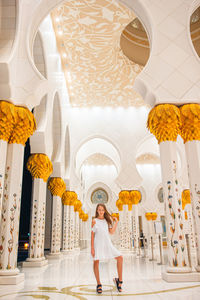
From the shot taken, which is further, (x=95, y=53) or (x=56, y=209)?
(x=56, y=209)

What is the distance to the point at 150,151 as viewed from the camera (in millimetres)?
13352

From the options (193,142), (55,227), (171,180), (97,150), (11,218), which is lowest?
(55,227)

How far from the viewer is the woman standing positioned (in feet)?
9.64

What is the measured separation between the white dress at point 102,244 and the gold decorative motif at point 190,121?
2.13m

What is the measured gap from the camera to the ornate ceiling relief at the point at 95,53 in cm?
662

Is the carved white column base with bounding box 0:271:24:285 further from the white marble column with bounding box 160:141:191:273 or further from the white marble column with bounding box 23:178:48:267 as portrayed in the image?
the white marble column with bounding box 23:178:48:267

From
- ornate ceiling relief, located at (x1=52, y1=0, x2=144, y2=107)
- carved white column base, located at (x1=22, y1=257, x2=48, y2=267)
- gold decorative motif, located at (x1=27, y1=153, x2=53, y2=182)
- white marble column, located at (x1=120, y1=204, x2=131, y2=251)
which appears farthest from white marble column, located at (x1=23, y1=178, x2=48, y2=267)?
white marble column, located at (x1=120, y1=204, x2=131, y2=251)

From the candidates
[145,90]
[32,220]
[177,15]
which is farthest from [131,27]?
[32,220]

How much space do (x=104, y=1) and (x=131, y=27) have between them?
154 centimetres

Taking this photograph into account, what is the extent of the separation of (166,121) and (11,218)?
2.90 metres

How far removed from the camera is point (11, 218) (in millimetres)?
3877

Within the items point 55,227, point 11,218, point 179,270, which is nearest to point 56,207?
point 55,227

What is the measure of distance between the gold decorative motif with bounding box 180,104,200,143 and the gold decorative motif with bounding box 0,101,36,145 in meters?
2.55

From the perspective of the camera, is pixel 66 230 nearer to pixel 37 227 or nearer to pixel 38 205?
pixel 37 227
